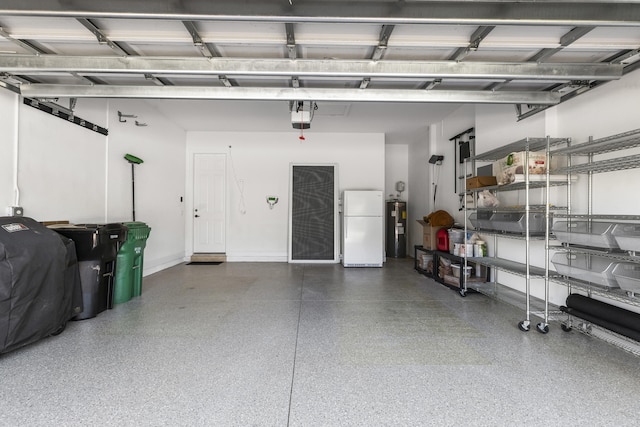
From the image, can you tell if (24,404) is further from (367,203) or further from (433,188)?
(433,188)

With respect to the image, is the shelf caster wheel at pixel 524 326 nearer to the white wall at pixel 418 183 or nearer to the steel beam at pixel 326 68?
the steel beam at pixel 326 68

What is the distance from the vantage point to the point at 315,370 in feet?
6.86

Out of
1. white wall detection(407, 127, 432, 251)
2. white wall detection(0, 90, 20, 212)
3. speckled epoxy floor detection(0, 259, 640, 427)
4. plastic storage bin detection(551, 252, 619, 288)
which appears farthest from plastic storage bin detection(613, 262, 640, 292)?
white wall detection(0, 90, 20, 212)

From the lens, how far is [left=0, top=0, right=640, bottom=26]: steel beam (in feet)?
5.94

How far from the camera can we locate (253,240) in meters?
6.70

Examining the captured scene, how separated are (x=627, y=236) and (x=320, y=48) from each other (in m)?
2.76

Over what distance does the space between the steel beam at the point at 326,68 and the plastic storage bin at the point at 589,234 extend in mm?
1287

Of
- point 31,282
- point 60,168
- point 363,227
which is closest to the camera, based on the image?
point 31,282

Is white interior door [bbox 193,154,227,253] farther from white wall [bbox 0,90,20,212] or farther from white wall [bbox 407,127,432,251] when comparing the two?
white wall [bbox 407,127,432,251]

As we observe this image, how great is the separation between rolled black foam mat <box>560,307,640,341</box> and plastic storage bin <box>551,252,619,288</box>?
308mm

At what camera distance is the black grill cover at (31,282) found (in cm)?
218

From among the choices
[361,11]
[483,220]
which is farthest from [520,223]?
[361,11]

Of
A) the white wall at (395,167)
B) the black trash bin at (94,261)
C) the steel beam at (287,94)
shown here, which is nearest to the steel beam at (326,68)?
the steel beam at (287,94)

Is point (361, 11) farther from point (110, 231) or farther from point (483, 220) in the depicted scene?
point (110, 231)
